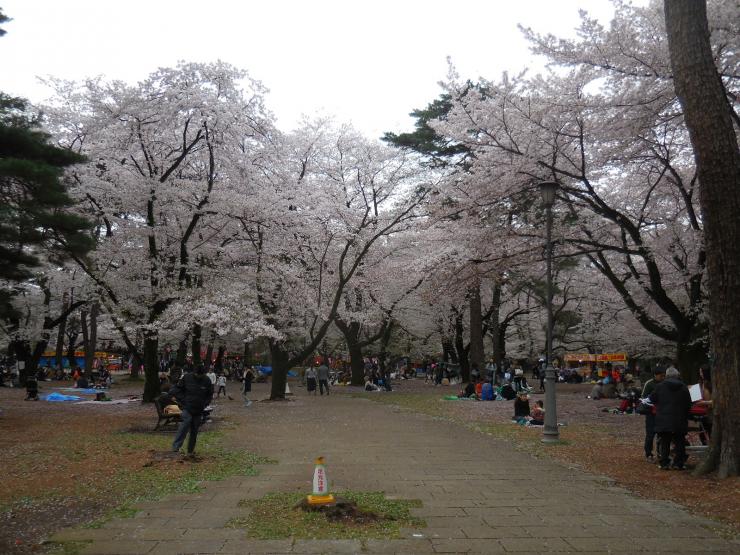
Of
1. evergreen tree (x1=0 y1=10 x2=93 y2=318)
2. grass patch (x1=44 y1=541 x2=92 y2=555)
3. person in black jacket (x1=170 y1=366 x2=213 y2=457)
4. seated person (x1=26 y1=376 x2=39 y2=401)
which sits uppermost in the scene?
evergreen tree (x1=0 y1=10 x2=93 y2=318)

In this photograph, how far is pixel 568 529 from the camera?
538 centimetres

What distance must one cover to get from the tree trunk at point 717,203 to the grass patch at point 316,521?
4.17m

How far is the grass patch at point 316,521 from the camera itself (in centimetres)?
512

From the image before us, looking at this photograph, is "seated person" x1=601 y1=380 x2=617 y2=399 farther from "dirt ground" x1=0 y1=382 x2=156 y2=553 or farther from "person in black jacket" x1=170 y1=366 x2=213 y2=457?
"person in black jacket" x1=170 y1=366 x2=213 y2=457

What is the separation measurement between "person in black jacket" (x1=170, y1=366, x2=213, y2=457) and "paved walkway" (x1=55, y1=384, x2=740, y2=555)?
4.56 ft

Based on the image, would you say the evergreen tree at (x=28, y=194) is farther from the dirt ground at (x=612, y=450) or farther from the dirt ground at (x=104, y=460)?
the dirt ground at (x=612, y=450)

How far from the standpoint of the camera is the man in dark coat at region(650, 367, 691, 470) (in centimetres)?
810

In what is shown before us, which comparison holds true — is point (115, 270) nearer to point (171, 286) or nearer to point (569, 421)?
point (171, 286)

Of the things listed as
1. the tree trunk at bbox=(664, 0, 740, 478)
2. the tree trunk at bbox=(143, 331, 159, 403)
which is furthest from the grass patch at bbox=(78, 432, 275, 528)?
the tree trunk at bbox=(143, 331, 159, 403)

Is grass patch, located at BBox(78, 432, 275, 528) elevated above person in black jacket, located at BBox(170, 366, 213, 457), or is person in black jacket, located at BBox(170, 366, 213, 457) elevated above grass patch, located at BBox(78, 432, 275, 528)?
person in black jacket, located at BBox(170, 366, 213, 457)

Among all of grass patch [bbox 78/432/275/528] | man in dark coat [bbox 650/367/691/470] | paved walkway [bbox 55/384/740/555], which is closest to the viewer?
paved walkway [bbox 55/384/740/555]

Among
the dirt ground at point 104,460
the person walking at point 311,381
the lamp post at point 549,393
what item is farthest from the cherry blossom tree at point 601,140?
the person walking at point 311,381

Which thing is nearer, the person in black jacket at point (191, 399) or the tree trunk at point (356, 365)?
the person in black jacket at point (191, 399)

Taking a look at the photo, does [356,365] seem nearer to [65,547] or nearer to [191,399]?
[191,399]
